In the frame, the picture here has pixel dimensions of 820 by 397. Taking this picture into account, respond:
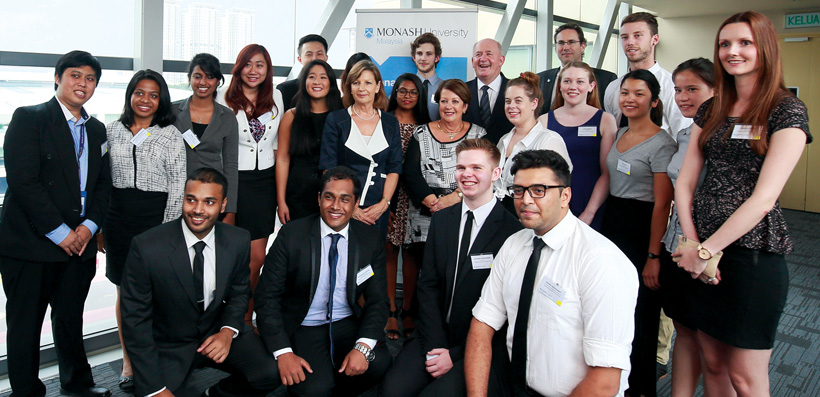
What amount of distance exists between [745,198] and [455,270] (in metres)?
1.13

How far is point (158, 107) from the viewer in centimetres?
283

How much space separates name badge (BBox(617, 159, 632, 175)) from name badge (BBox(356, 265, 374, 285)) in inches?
50.6

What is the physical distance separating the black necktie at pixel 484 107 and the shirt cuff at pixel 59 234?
2.51m

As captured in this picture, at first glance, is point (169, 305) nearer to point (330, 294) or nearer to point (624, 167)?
point (330, 294)

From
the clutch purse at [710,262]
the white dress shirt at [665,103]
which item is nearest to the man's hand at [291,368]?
the clutch purse at [710,262]

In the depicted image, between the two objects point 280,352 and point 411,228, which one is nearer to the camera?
point 280,352

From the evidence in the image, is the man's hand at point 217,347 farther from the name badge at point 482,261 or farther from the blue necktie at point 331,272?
the name badge at point 482,261

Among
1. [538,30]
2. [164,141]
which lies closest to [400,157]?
[164,141]

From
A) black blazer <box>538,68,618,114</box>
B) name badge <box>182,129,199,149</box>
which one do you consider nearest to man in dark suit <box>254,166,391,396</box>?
name badge <box>182,129,199,149</box>

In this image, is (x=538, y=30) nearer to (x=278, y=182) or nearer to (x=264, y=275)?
(x=278, y=182)

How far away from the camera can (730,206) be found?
197cm

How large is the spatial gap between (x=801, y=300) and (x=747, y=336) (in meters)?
3.23

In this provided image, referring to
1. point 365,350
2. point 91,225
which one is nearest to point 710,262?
point 365,350

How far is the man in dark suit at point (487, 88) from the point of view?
383 centimetres
